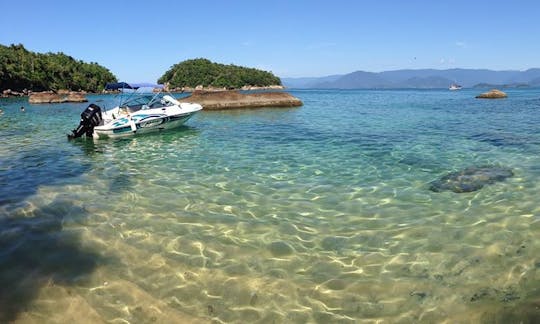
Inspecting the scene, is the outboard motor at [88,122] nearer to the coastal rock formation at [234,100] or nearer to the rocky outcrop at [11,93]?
the coastal rock formation at [234,100]

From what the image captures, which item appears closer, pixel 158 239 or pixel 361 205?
pixel 158 239

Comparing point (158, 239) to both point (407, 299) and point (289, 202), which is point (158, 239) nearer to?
point (289, 202)

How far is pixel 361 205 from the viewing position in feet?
29.3

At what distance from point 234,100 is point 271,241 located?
110ft

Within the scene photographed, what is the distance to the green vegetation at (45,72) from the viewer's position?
11181 centimetres

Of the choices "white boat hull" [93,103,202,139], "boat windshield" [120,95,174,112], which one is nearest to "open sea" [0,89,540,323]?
"white boat hull" [93,103,202,139]

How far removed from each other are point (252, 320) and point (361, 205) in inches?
191

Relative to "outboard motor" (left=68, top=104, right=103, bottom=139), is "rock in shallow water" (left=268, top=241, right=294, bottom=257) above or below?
below

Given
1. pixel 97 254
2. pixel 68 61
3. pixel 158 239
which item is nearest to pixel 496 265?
pixel 158 239

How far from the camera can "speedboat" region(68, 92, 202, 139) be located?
21484 millimetres

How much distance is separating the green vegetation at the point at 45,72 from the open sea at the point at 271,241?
12041cm

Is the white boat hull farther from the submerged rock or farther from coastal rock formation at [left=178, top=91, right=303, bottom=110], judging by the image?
the submerged rock

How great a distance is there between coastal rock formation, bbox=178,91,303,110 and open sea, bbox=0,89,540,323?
2487cm

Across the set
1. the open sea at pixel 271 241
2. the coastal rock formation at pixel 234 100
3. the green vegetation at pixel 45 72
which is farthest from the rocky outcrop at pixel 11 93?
the open sea at pixel 271 241
